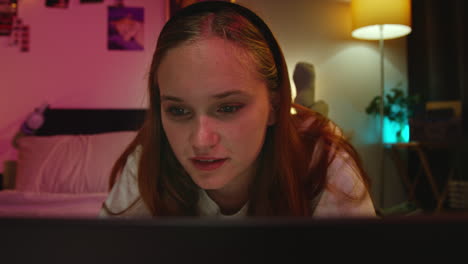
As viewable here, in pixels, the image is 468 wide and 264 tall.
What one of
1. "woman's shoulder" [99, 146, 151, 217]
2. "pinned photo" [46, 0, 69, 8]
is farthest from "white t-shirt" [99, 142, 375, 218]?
"pinned photo" [46, 0, 69, 8]

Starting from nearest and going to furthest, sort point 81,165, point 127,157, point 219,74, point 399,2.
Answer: point 219,74, point 127,157, point 81,165, point 399,2

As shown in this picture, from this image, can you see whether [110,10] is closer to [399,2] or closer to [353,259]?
[399,2]

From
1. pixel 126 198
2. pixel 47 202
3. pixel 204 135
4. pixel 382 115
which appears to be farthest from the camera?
pixel 382 115

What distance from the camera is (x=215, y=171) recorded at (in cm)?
50

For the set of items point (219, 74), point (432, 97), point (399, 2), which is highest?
point (399, 2)

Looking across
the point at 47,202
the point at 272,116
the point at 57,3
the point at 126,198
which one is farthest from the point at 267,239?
the point at 57,3

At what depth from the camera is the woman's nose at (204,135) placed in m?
0.45

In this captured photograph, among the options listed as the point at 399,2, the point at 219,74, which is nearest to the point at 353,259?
the point at 219,74

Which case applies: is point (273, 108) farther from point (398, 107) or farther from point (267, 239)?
point (398, 107)

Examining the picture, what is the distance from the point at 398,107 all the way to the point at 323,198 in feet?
6.13

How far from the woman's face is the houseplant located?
1.94 m

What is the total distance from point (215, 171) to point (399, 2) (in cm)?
204

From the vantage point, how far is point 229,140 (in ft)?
1.61

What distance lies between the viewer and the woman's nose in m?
0.45
